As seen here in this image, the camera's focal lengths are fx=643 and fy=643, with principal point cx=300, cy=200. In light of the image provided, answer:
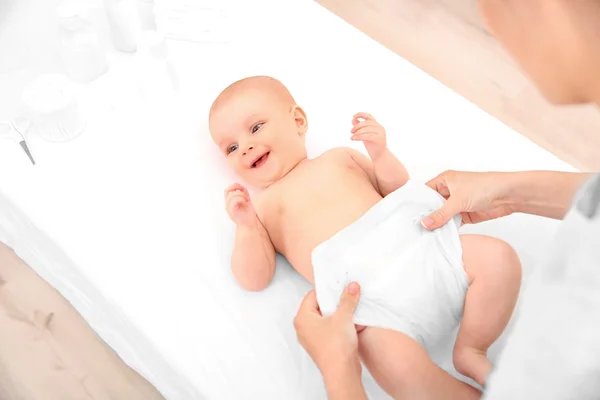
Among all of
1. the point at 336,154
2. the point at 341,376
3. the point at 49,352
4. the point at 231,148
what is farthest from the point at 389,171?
the point at 49,352

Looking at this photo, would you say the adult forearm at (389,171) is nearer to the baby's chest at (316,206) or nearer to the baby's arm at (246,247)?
the baby's chest at (316,206)

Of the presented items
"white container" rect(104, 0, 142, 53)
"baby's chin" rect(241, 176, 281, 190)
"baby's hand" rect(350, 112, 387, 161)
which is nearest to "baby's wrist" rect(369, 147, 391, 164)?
"baby's hand" rect(350, 112, 387, 161)

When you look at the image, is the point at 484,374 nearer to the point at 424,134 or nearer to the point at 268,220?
the point at 268,220

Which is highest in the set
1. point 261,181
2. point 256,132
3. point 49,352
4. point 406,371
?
point 256,132

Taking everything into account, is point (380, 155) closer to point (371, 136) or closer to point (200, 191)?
point (371, 136)

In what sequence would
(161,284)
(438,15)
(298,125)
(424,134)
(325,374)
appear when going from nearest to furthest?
(325,374) < (161,284) < (298,125) < (424,134) < (438,15)

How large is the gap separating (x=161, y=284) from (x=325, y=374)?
0.44 m

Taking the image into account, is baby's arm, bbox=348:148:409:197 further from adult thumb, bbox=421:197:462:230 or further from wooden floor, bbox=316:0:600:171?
wooden floor, bbox=316:0:600:171

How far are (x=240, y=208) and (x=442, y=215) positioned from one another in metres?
0.38

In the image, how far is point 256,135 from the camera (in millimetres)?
1327

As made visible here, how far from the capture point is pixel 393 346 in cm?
108

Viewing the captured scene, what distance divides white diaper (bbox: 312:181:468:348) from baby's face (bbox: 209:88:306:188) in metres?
0.24

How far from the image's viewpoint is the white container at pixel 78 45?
144 cm

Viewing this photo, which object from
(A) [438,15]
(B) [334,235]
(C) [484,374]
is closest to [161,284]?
(B) [334,235]
